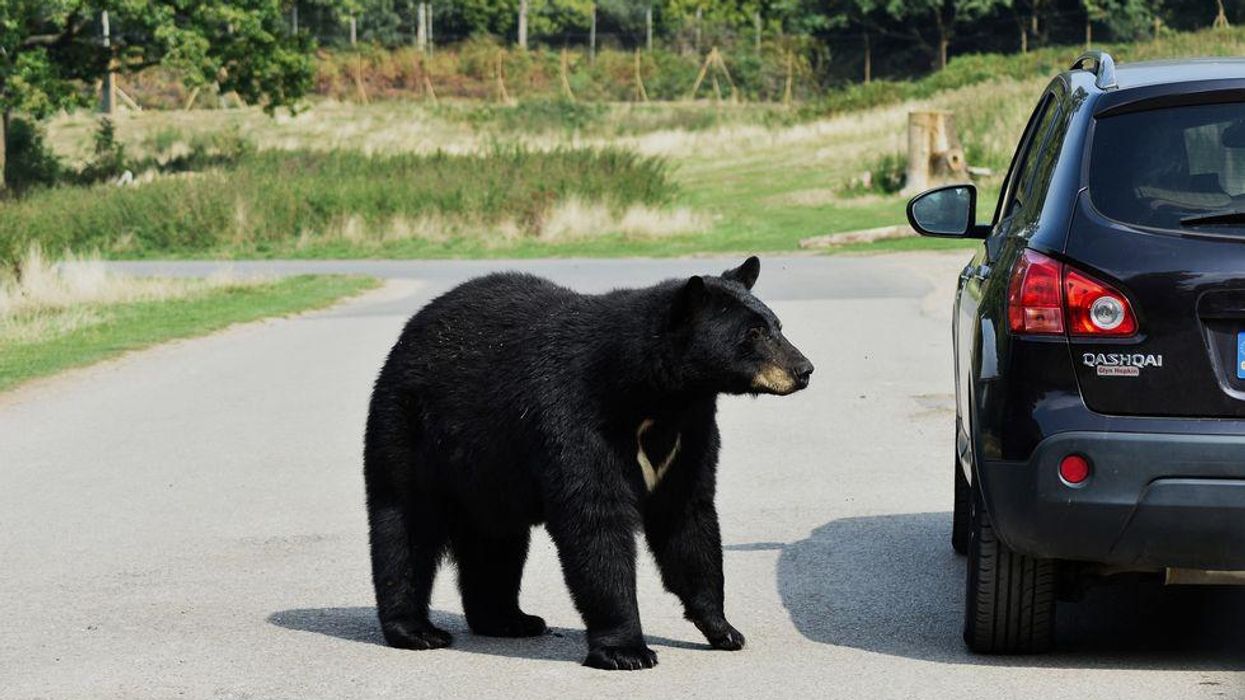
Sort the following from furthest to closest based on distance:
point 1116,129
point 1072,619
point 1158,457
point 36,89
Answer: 1. point 36,89
2. point 1072,619
3. point 1116,129
4. point 1158,457

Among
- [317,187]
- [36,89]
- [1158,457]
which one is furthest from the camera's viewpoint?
[36,89]

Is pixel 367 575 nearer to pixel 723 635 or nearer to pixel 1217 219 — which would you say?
pixel 723 635

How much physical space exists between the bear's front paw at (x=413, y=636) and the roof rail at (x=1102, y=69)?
2839 mm

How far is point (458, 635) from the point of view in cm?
711

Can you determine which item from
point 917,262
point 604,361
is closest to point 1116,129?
point 604,361

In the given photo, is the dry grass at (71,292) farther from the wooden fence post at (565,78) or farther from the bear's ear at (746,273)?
the wooden fence post at (565,78)

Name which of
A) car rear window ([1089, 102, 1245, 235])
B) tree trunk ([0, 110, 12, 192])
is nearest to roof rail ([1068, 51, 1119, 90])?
car rear window ([1089, 102, 1245, 235])

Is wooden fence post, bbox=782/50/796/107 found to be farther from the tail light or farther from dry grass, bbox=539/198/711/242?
the tail light

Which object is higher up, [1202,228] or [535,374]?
[1202,228]

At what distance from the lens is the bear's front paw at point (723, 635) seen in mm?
6555

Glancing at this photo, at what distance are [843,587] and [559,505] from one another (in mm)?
1902

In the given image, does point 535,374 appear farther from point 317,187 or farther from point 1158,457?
point 317,187

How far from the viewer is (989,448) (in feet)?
19.4

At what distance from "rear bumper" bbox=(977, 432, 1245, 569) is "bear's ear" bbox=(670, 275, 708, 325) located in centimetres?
112
